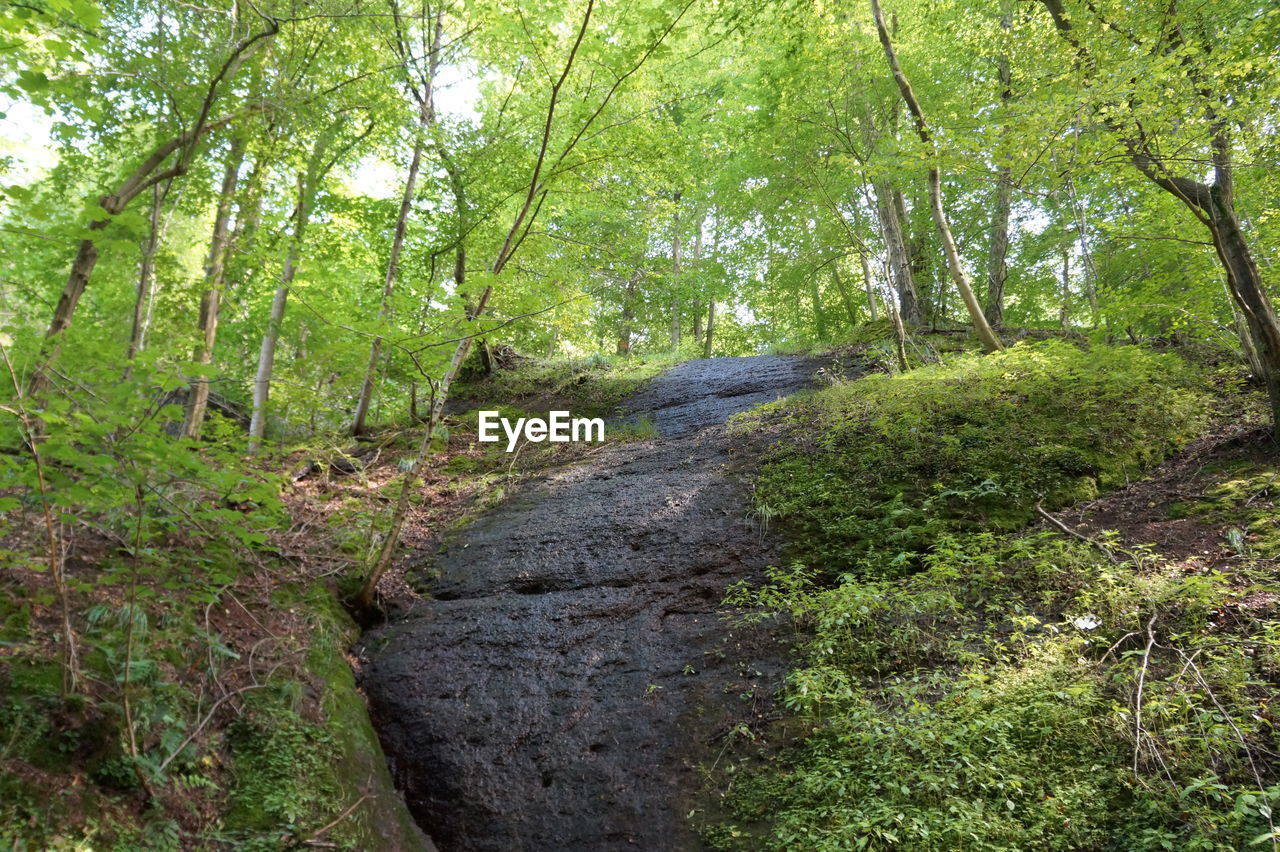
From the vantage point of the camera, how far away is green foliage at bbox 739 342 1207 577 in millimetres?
5613

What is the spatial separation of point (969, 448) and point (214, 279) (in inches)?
361

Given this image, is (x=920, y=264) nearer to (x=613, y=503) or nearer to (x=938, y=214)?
(x=938, y=214)

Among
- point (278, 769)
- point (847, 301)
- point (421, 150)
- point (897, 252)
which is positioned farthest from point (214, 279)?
point (847, 301)

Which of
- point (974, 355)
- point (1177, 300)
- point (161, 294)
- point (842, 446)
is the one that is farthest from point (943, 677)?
point (161, 294)

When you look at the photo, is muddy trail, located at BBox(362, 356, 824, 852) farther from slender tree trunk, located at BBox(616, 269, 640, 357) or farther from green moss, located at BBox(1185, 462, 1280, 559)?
slender tree trunk, located at BBox(616, 269, 640, 357)

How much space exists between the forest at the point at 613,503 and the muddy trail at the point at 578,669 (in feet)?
0.11

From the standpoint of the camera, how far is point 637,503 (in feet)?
22.8

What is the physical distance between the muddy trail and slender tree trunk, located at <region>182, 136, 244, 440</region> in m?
4.05

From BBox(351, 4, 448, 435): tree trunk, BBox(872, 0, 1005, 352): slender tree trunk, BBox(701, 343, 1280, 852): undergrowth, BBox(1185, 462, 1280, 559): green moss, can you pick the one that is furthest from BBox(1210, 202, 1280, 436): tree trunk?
BBox(351, 4, 448, 435): tree trunk

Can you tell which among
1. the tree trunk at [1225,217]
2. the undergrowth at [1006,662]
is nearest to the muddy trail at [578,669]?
the undergrowth at [1006,662]

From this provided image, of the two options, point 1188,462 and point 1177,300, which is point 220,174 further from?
point 1177,300

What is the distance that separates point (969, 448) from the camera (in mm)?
6387

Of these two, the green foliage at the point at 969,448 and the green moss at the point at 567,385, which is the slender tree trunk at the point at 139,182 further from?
the green moss at the point at 567,385

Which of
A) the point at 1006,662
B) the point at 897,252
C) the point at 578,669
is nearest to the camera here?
the point at 1006,662
